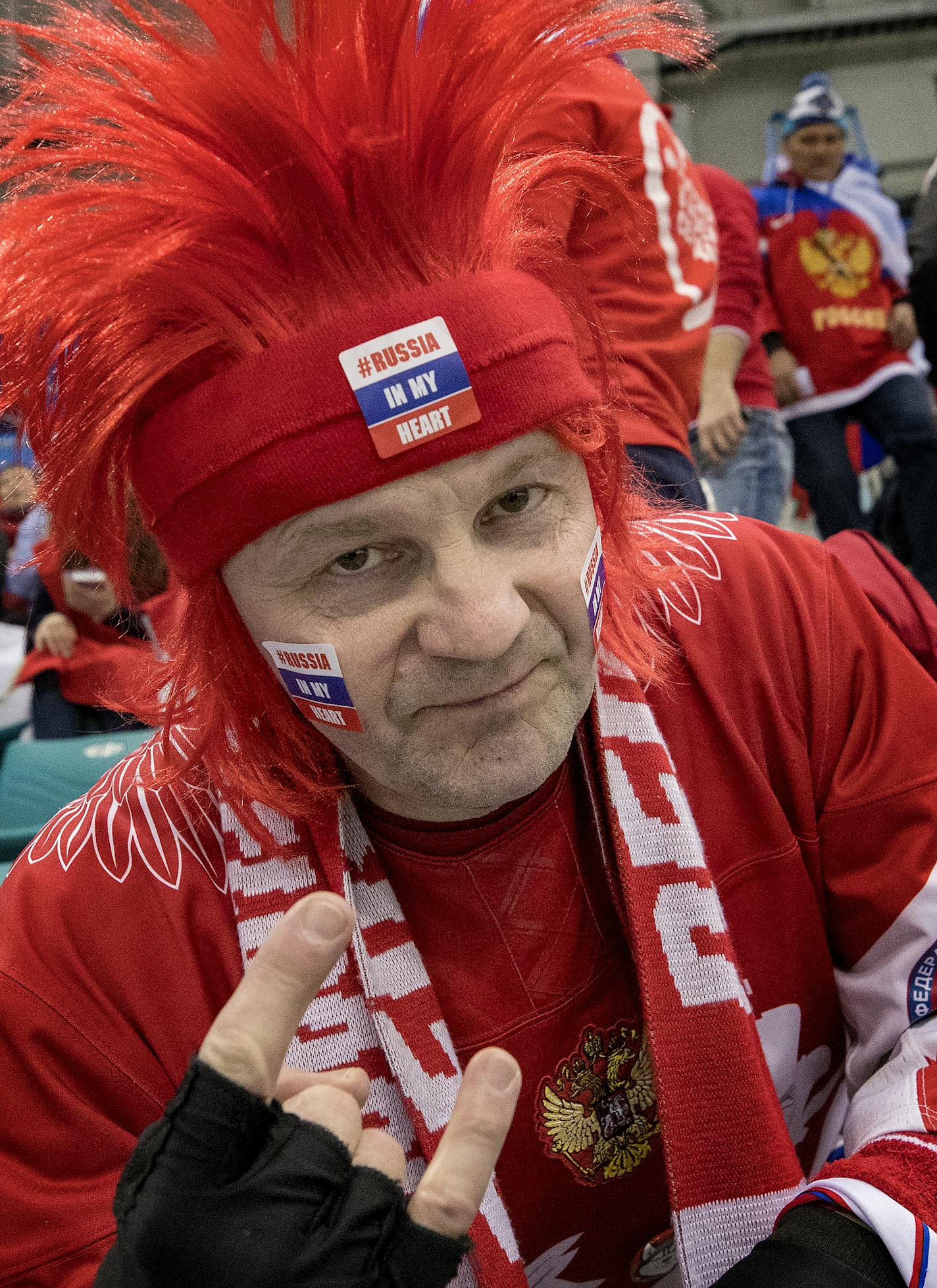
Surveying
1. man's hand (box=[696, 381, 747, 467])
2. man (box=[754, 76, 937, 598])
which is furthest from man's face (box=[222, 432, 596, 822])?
man (box=[754, 76, 937, 598])

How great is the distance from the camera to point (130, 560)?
1250mm

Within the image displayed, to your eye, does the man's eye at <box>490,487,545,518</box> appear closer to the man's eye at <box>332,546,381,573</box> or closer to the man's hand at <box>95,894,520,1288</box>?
the man's eye at <box>332,546,381,573</box>

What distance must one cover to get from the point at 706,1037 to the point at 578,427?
574mm

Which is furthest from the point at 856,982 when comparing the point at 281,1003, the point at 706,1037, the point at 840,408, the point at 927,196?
the point at 840,408

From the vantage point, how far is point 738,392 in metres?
3.23

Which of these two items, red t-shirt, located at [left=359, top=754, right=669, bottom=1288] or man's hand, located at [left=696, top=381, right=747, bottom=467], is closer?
red t-shirt, located at [left=359, top=754, right=669, bottom=1288]

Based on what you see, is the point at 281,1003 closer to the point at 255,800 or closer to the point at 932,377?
the point at 255,800

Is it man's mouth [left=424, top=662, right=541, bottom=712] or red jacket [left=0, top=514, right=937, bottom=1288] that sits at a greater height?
man's mouth [left=424, top=662, right=541, bottom=712]

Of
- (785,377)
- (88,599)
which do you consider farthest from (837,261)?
(88,599)

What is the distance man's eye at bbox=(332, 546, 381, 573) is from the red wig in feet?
0.47

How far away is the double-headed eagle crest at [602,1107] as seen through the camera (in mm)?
1185

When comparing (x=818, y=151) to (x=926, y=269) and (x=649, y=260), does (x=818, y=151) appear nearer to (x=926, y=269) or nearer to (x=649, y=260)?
(x=926, y=269)

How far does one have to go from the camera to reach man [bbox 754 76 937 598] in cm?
414

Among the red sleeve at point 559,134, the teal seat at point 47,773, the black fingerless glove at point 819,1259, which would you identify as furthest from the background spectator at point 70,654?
the black fingerless glove at point 819,1259
